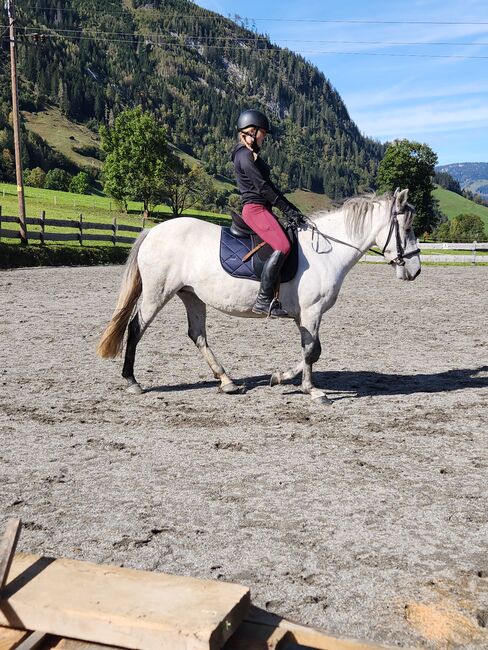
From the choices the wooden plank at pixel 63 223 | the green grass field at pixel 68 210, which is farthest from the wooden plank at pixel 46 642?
the wooden plank at pixel 63 223

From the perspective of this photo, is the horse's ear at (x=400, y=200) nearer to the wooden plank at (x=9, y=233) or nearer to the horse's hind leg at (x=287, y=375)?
the horse's hind leg at (x=287, y=375)

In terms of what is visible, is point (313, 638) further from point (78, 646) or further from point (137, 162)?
point (137, 162)

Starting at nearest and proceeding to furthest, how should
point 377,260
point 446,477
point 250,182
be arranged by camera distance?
1. point 446,477
2. point 250,182
3. point 377,260

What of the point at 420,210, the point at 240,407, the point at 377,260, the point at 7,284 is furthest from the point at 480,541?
the point at 420,210

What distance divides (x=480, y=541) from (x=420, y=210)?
235ft

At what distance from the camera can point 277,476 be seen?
5.02 metres

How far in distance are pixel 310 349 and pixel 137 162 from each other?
73322 mm

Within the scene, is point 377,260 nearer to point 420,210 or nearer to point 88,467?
point 88,467

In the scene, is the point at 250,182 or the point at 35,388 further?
the point at 35,388

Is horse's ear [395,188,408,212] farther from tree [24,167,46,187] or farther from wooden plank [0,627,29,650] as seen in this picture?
tree [24,167,46,187]

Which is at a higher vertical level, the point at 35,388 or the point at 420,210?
the point at 420,210

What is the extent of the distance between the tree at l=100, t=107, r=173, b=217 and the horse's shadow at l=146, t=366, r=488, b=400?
222ft

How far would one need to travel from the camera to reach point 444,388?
820cm

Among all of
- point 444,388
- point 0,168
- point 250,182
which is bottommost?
point 444,388
